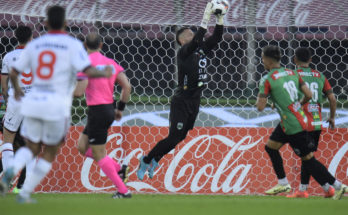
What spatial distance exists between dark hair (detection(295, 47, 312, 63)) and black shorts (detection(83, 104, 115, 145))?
7.13 ft

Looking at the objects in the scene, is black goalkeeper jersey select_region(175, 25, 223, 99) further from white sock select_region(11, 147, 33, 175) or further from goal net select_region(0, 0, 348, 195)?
white sock select_region(11, 147, 33, 175)

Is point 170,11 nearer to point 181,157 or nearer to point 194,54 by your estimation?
point 194,54

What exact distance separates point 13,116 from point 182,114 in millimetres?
1859

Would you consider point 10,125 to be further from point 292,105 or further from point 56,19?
point 292,105

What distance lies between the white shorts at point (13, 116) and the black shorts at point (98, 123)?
1.25 metres

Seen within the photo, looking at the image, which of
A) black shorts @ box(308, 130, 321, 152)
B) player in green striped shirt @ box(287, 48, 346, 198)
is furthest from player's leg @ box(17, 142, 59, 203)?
black shorts @ box(308, 130, 321, 152)

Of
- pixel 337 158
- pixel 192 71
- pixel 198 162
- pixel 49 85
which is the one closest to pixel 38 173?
pixel 49 85

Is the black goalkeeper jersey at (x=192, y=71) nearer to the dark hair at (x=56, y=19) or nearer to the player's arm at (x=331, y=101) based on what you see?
the player's arm at (x=331, y=101)

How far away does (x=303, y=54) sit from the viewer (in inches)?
278

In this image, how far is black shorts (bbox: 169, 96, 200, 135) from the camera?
722 centimetres

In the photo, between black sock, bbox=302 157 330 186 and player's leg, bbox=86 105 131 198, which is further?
black sock, bbox=302 157 330 186

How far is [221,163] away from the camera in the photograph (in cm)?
798

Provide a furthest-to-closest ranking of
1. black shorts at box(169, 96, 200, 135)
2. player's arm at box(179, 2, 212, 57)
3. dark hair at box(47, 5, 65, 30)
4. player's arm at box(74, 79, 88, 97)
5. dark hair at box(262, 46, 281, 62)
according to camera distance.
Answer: black shorts at box(169, 96, 200, 135), player's arm at box(179, 2, 212, 57), dark hair at box(262, 46, 281, 62), player's arm at box(74, 79, 88, 97), dark hair at box(47, 5, 65, 30)

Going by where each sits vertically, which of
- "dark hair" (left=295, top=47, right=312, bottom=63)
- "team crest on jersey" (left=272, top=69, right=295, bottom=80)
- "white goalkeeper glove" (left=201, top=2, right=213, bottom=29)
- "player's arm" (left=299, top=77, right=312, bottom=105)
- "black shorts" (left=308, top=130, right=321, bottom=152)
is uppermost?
"white goalkeeper glove" (left=201, top=2, right=213, bottom=29)
